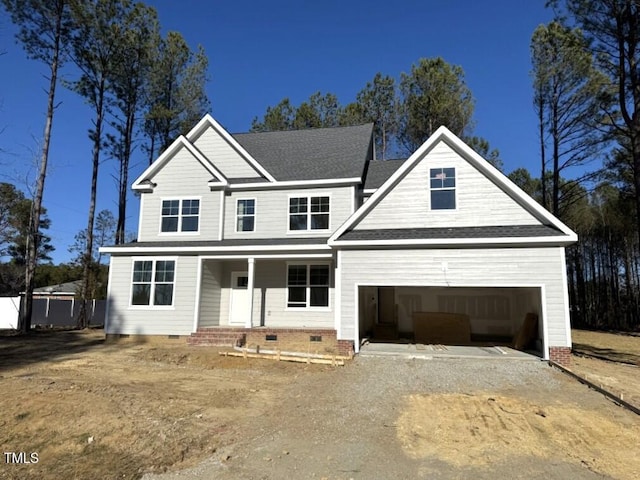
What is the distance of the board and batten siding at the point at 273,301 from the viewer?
50.5 ft

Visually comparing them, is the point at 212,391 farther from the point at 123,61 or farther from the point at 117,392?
the point at 123,61

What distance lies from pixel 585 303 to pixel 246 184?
1061 inches

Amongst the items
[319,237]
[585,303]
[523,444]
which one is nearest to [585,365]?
[523,444]

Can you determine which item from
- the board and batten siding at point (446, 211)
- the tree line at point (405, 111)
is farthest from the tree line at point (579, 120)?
the board and batten siding at point (446, 211)

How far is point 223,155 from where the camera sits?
1784 cm

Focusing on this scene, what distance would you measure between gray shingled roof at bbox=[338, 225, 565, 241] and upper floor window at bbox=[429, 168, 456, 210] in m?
0.82

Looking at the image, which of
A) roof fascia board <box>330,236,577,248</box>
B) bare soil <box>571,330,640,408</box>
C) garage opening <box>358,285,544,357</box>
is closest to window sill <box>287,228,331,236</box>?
garage opening <box>358,285,544,357</box>

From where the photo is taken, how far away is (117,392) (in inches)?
322

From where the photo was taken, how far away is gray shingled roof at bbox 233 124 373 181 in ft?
55.8

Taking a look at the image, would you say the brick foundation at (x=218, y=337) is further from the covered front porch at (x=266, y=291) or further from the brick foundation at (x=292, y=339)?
the covered front porch at (x=266, y=291)

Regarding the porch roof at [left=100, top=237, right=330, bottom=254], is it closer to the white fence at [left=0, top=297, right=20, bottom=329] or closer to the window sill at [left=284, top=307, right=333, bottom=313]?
the window sill at [left=284, top=307, right=333, bottom=313]

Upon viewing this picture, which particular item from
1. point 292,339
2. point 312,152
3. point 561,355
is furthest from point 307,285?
point 561,355

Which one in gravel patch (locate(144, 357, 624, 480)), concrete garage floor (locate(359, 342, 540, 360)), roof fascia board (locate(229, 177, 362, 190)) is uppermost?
roof fascia board (locate(229, 177, 362, 190))

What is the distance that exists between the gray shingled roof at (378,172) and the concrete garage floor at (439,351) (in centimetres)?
684
